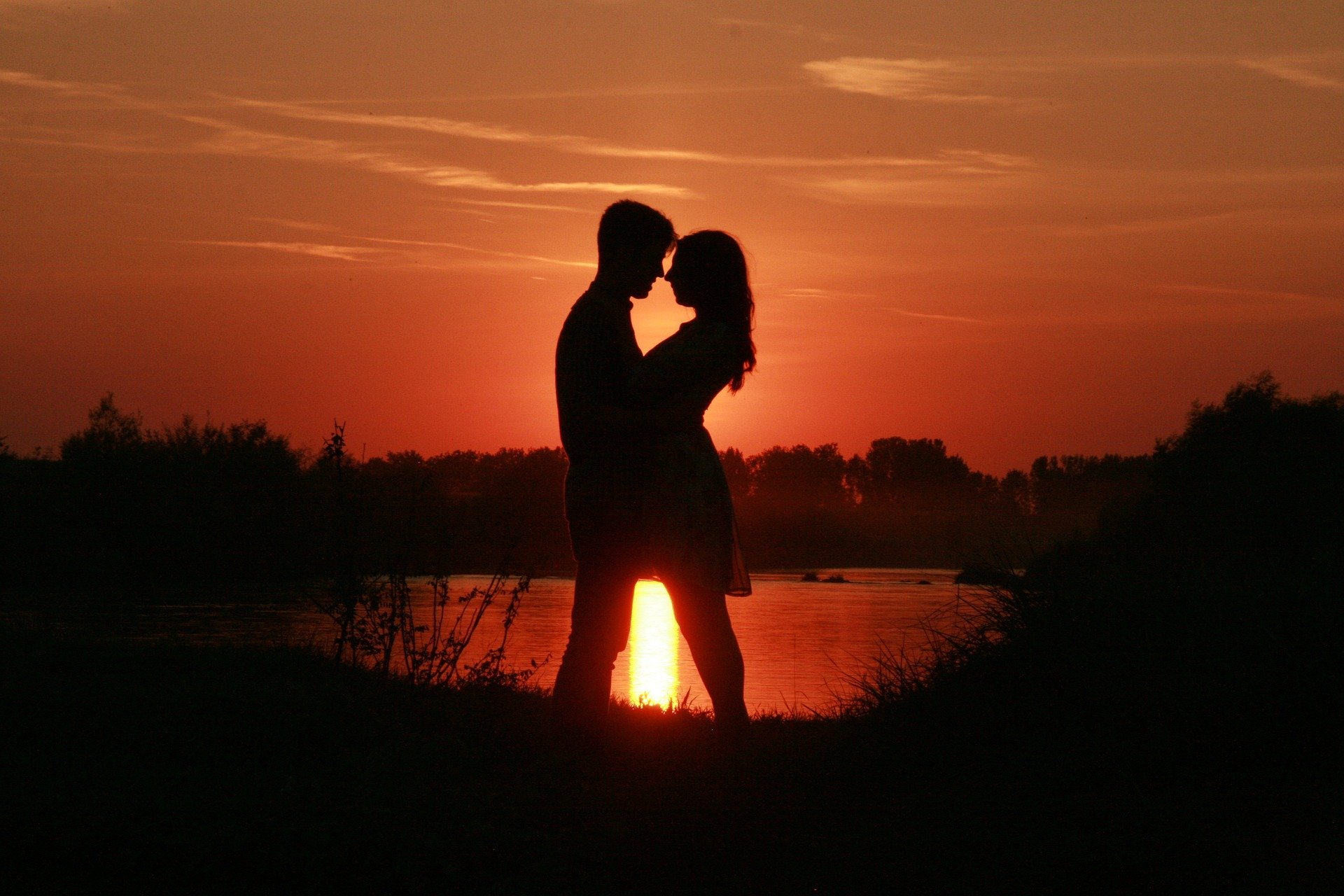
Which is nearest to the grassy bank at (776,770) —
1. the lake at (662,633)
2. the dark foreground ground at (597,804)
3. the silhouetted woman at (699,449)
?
the dark foreground ground at (597,804)

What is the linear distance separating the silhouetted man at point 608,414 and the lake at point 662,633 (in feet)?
7.09

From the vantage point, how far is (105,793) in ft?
11.8

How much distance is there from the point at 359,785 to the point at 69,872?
91cm

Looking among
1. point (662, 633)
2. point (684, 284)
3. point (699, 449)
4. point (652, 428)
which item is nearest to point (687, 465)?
point (699, 449)

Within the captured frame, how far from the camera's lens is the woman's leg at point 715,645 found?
14.8ft

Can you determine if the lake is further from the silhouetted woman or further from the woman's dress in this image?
the woman's dress

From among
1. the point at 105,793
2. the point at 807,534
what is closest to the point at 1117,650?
the point at 105,793

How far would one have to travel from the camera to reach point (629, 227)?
14.6 feet

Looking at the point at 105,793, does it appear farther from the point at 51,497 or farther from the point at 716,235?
the point at 51,497

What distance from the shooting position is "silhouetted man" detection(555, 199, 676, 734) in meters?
4.37

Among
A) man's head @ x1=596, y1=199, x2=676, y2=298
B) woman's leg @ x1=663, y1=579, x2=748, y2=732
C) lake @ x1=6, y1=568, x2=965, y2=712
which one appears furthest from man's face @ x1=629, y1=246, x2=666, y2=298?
lake @ x1=6, y1=568, x2=965, y2=712

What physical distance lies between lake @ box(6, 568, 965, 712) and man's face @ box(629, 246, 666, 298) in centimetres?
255

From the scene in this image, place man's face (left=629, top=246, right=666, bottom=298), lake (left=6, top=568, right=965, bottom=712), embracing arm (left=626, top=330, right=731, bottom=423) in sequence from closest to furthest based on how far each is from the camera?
embracing arm (left=626, top=330, right=731, bottom=423) → man's face (left=629, top=246, right=666, bottom=298) → lake (left=6, top=568, right=965, bottom=712)

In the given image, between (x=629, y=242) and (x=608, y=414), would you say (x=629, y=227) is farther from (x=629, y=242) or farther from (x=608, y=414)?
(x=608, y=414)
